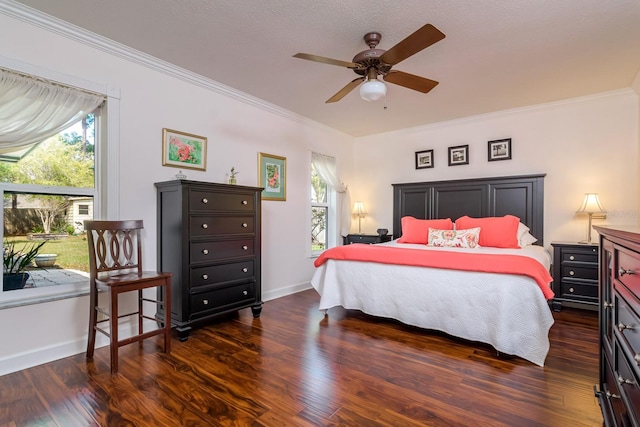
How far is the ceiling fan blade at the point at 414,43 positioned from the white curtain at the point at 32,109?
7.66ft

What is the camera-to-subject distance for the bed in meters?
2.31

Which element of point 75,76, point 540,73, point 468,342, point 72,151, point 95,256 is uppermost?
point 540,73

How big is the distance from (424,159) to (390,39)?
2667 millimetres

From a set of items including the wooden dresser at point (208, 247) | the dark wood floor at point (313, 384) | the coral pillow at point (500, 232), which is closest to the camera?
the dark wood floor at point (313, 384)

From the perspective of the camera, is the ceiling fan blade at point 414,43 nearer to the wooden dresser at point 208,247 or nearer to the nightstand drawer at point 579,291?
the wooden dresser at point 208,247

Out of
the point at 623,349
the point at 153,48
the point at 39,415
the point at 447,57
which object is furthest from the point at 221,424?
the point at 447,57

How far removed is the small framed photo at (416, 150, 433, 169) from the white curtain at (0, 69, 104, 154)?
4.15 meters

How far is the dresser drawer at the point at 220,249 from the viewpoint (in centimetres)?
281

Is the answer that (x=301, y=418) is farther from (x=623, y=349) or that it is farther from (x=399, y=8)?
(x=399, y=8)

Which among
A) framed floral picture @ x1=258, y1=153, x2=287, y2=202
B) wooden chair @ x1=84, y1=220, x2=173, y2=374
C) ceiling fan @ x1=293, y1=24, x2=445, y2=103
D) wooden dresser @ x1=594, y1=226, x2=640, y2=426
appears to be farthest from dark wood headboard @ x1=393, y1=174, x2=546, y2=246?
wooden chair @ x1=84, y1=220, x2=173, y2=374

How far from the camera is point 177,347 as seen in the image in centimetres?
255

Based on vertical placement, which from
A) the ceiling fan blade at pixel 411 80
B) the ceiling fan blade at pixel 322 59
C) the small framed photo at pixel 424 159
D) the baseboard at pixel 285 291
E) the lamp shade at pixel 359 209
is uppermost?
the ceiling fan blade at pixel 322 59

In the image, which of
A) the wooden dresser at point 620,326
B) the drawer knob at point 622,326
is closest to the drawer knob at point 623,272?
the wooden dresser at point 620,326

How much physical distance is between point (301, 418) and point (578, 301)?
3.34 metres
